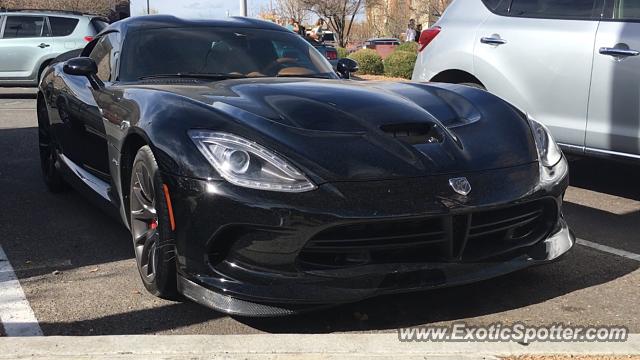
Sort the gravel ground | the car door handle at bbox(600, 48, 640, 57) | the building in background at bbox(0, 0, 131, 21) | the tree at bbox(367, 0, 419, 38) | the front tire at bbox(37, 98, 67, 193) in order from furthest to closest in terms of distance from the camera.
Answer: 1. the tree at bbox(367, 0, 419, 38)
2. the building in background at bbox(0, 0, 131, 21)
3. the front tire at bbox(37, 98, 67, 193)
4. the car door handle at bbox(600, 48, 640, 57)
5. the gravel ground

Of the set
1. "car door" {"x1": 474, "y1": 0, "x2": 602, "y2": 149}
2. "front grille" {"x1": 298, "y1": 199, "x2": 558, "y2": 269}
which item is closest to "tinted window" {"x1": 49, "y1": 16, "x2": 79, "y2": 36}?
"car door" {"x1": 474, "y1": 0, "x2": 602, "y2": 149}

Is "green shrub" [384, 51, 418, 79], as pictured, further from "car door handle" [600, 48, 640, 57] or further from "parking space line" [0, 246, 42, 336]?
"parking space line" [0, 246, 42, 336]

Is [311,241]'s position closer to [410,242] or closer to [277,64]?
[410,242]

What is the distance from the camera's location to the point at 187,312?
10.8ft

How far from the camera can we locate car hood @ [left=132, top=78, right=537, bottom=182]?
3.01m

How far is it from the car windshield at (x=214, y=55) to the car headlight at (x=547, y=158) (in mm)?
1655

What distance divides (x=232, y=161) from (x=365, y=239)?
66 centimetres

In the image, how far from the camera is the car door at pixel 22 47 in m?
13.4

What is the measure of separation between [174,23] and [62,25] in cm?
1005

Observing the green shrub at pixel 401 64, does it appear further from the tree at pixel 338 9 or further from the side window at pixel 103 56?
the tree at pixel 338 9

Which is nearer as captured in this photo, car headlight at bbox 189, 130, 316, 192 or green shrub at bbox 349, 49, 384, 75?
car headlight at bbox 189, 130, 316, 192

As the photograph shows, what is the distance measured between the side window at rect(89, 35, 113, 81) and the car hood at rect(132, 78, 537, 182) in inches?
38.2

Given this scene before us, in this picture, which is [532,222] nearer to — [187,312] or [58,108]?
[187,312]

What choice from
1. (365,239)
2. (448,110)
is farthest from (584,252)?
(365,239)
